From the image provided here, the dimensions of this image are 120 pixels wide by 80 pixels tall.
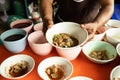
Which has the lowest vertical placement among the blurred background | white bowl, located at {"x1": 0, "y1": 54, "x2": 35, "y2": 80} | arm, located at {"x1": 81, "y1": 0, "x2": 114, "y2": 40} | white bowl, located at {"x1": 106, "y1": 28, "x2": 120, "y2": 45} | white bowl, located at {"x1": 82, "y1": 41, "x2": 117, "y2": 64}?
the blurred background

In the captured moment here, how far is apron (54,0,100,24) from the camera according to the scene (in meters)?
1.53

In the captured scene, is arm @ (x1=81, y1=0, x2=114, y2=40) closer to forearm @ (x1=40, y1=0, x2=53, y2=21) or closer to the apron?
the apron

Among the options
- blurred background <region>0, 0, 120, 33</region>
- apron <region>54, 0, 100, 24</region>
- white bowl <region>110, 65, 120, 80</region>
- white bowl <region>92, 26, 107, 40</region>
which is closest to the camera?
white bowl <region>110, 65, 120, 80</region>

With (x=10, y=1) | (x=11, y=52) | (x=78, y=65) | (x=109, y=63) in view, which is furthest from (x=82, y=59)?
(x=10, y=1)

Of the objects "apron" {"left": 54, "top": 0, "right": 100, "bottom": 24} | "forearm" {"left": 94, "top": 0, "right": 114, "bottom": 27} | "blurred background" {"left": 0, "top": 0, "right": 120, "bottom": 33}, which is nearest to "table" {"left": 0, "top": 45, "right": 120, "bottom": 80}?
"forearm" {"left": 94, "top": 0, "right": 114, "bottom": 27}

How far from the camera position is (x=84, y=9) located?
5.15ft

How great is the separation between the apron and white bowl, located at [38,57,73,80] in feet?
1.76

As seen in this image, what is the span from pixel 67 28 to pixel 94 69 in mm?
314

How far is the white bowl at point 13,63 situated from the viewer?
3.69ft

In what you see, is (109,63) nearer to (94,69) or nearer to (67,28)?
(94,69)

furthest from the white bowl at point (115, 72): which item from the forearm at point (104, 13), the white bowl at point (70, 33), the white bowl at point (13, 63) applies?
the white bowl at point (13, 63)

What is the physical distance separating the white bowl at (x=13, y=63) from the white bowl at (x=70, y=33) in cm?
19

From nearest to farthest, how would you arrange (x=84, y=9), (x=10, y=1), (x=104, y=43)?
1. (x=104, y=43)
2. (x=84, y=9)
3. (x=10, y=1)

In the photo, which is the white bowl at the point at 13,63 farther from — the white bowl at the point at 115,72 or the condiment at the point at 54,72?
the white bowl at the point at 115,72
